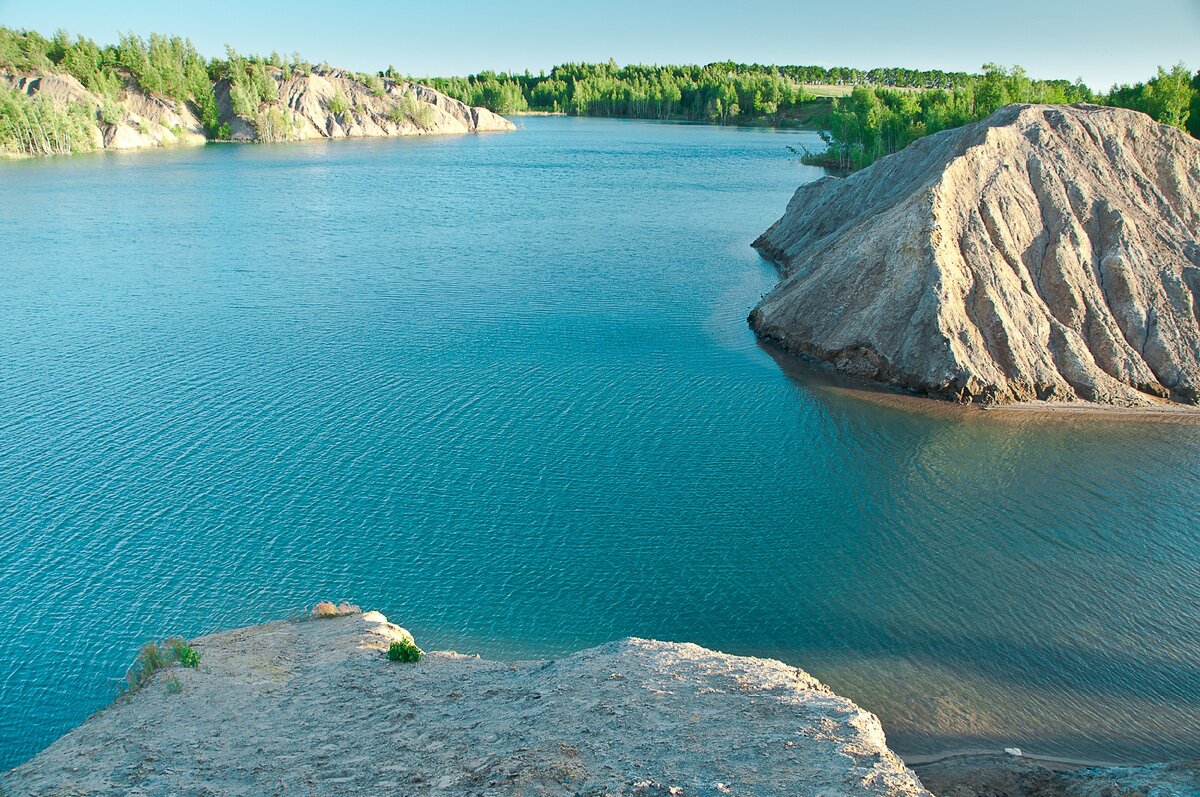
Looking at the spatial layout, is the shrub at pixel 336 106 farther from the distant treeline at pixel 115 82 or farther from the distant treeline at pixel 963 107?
the distant treeline at pixel 963 107

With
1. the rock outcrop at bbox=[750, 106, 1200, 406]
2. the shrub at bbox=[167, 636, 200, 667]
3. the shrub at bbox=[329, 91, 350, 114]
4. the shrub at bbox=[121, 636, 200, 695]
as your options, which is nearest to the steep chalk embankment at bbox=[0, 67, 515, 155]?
the shrub at bbox=[329, 91, 350, 114]

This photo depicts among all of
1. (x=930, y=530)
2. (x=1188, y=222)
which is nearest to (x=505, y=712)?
(x=930, y=530)

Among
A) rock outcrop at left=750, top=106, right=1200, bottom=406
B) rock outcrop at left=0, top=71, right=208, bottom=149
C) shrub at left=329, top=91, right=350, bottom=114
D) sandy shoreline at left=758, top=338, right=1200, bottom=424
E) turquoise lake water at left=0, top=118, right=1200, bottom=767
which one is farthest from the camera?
shrub at left=329, top=91, right=350, bottom=114

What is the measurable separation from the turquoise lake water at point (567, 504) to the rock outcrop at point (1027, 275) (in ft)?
10.5

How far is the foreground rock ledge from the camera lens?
15.3 meters

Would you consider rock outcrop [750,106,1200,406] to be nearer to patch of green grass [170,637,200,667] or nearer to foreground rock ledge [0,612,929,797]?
foreground rock ledge [0,612,929,797]

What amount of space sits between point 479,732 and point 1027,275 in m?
39.5

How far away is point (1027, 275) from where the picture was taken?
4403 centimetres

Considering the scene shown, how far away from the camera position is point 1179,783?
16688mm

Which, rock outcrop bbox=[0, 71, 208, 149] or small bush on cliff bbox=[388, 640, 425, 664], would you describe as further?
rock outcrop bbox=[0, 71, 208, 149]

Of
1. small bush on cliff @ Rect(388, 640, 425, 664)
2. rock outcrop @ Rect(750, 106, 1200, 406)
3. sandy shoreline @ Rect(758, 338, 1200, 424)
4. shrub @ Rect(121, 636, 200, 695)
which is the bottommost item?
shrub @ Rect(121, 636, 200, 695)

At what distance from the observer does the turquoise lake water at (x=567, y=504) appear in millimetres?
22750

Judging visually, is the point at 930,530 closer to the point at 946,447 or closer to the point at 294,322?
the point at 946,447

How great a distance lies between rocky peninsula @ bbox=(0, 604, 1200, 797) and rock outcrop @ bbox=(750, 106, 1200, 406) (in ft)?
86.0
